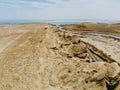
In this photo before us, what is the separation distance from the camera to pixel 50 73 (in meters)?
12.0

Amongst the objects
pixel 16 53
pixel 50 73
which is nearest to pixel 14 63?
pixel 16 53

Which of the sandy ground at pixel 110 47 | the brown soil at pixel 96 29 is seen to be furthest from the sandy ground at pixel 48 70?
the brown soil at pixel 96 29

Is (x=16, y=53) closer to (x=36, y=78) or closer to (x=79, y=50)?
(x=36, y=78)

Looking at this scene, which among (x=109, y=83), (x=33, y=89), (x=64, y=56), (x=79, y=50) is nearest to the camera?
(x=33, y=89)

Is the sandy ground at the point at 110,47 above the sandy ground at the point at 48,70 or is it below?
below

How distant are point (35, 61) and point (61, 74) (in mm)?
1517

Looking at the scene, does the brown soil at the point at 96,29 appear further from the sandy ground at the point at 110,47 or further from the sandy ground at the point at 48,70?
the sandy ground at the point at 48,70

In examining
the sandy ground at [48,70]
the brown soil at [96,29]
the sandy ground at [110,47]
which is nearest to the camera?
the sandy ground at [48,70]

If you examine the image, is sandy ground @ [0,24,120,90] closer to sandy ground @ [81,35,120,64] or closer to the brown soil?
sandy ground @ [81,35,120,64]

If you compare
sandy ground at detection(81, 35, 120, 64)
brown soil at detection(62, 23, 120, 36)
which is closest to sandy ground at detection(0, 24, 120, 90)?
sandy ground at detection(81, 35, 120, 64)

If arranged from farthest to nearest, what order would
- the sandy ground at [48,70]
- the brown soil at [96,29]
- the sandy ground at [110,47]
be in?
the brown soil at [96,29], the sandy ground at [110,47], the sandy ground at [48,70]

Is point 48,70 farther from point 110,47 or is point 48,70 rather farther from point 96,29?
point 96,29

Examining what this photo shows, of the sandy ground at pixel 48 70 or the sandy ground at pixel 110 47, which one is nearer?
the sandy ground at pixel 48 70

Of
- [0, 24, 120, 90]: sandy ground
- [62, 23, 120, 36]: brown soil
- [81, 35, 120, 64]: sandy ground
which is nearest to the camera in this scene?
[0, 24, 120, 90]: sandy ground
